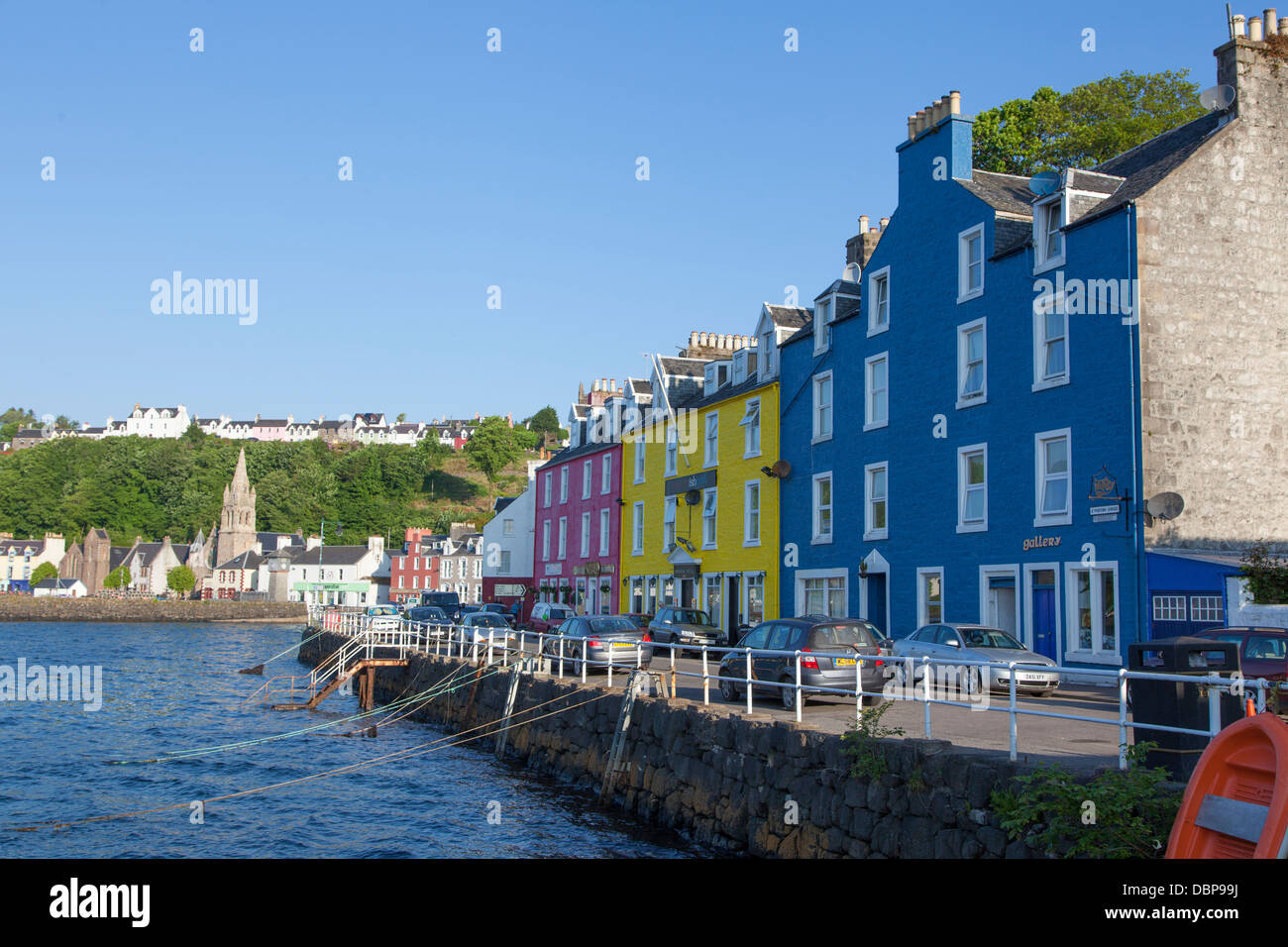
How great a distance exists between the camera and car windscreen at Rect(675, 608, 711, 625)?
34562 mm

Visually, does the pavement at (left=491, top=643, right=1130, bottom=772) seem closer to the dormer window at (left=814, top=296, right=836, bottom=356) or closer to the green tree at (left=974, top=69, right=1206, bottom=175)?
the dormer window at (left=814, top=296, right=836, bottom=356)

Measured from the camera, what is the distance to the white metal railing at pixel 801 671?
9047 millimetres

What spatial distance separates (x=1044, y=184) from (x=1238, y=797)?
24.5 meters

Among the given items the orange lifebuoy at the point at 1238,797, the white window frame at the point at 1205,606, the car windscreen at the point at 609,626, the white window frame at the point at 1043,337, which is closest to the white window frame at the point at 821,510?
the car windscreen at the point at 609,626

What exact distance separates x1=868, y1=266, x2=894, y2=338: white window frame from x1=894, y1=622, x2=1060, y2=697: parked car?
11863 millimetres

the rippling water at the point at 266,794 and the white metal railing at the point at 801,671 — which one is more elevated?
the white metal railing at the point at 801,671

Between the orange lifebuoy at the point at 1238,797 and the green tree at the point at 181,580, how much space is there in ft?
495

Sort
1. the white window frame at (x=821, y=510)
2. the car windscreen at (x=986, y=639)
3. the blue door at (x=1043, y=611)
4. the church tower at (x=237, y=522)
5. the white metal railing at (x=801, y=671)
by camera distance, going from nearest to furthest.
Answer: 1. the white metal railing at (x=801, y=671)
2. the car windscreen at (x=986, y=639)
3. the blue door at (x=1043, y=611)
4. the white window frame at (x=821, y=510)
5. the church tower at (x=237, y=522)

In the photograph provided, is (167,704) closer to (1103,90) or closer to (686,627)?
(686,627)

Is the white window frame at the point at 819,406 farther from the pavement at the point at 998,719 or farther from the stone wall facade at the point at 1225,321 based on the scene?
the pavement at the point at 998,719

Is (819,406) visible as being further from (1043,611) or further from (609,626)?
(1043,611)

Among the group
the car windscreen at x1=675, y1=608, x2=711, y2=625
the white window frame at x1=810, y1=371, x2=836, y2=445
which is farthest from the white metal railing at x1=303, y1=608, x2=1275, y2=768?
the white window frame at x1=810, y1=371, x2=836, y2=445

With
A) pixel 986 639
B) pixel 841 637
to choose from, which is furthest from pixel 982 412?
pixel 841 637

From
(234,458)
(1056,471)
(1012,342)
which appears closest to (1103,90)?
(1012,342)
